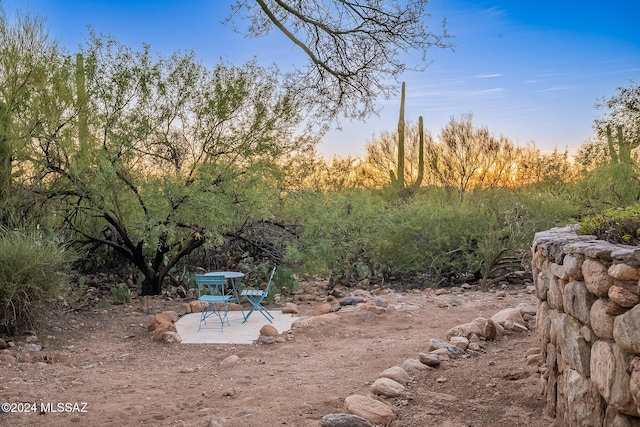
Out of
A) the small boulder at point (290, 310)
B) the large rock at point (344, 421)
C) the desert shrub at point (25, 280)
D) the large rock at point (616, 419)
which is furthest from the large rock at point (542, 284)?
the desert shrub at point (25, 280)

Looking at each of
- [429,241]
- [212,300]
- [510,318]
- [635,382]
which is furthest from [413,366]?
[429,241]

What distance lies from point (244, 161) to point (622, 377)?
8287 millimetres

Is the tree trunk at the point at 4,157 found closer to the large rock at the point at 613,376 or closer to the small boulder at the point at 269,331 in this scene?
the small boulder at the point at 269,331

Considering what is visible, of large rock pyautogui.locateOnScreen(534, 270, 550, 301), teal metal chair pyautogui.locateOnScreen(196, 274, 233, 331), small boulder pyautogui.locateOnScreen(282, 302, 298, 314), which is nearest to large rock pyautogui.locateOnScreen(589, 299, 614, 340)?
large rock pyautogui.locateOnScreen(534, 270, 550, 301)

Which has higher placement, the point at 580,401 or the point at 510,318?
the point at 580,401

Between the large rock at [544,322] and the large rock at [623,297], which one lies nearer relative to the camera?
the large rock at [623,297]

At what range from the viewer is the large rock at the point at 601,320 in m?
3.11

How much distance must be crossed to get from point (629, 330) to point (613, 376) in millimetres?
298

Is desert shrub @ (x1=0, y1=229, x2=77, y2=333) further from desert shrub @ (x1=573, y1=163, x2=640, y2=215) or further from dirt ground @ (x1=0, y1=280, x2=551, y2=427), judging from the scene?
desert shrub @ (x1=573, y1=163, x2=640, y2=215)

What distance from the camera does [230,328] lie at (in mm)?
8352

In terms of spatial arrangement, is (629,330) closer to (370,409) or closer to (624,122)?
Result: (370,409)

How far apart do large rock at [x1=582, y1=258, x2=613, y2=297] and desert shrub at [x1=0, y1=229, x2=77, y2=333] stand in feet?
20.0

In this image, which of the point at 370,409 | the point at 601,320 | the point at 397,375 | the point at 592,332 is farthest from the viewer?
the point at 397,375

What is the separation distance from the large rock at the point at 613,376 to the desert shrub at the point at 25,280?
20.1 ft
